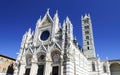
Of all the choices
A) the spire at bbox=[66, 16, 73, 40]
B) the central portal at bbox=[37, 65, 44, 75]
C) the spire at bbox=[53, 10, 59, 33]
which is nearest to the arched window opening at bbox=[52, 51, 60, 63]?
the central portal at bbox=[37, 65, 44, 75]

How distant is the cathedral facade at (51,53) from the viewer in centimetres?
1930

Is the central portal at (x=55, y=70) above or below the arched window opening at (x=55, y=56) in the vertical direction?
below

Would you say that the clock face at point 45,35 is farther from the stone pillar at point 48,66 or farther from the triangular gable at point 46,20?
the stone pillar at point 48,66

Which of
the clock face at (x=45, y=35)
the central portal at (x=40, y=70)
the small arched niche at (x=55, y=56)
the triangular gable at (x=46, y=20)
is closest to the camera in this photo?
the small arched niche at (x=55, y=56)

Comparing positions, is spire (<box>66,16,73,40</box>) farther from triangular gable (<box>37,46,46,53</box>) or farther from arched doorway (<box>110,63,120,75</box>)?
arched doorway (<box>110,63,120,75</box>)

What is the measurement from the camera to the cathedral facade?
19297 millimetres

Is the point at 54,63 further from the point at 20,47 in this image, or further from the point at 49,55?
the point at 20,47

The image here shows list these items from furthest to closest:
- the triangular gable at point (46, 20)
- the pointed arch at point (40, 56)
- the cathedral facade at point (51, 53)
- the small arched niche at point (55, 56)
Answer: the triangular gable at point (46, 20)
the pointed arch at point (40, 56)
the small arched niche at point (55, 56)
the cathedral facade at point (51, 53)

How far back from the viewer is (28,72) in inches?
860

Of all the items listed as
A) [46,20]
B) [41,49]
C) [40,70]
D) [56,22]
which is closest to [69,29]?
[56,22]

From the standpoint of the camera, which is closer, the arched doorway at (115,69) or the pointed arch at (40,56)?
the pointed arch at (40,56)

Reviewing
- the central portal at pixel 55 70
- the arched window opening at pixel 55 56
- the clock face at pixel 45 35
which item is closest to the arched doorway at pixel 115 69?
the arched window opening at pixel 55 56

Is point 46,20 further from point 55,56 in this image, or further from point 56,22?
point 55,56

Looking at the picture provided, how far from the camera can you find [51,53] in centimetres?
2106
